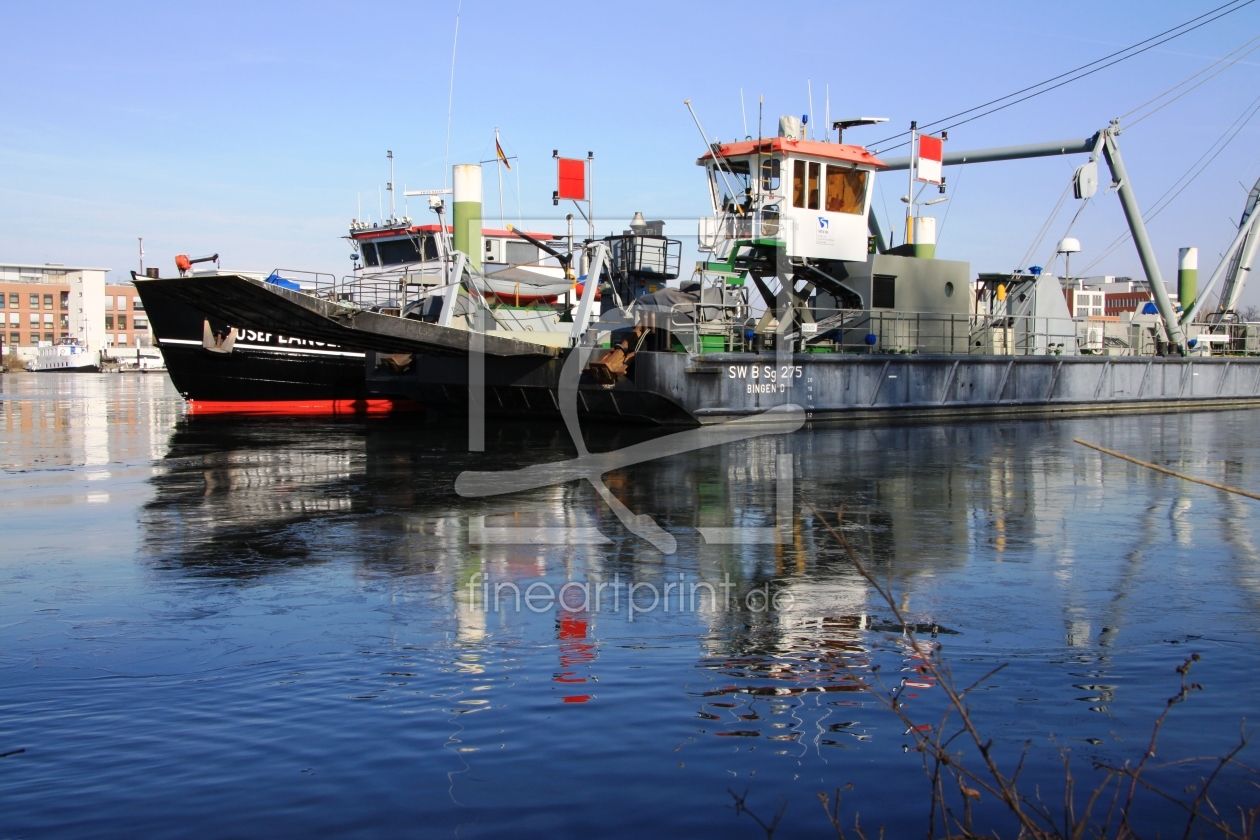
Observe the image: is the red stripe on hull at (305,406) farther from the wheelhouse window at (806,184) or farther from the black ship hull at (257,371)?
the wheelhouse window at (806,184)

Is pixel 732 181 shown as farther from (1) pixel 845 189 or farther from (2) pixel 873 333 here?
(2) pixel 873 333

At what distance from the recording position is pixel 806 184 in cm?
2148

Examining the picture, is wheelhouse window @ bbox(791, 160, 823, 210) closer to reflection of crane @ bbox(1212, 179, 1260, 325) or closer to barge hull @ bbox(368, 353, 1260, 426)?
barge hull @ bbox(368, 353, 1260, 426)

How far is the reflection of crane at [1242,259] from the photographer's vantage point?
96.8 feet

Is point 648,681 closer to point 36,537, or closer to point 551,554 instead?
point 551,554

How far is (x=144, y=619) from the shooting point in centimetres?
566

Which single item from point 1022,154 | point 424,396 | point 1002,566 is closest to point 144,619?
point 1002,566

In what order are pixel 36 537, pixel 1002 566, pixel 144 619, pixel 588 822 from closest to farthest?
1. pixel 588 822
2. pixel 144 619
3. pixel 1002 566
4. pixel 36 537

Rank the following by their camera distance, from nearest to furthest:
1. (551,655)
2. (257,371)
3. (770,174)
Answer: (551,655), (770,174), (257,371)

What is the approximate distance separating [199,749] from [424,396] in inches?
769

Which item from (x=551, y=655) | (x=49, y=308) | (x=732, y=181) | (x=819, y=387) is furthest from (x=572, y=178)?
(x=49, y=308)

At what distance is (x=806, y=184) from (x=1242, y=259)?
Answer: 16.0 meters

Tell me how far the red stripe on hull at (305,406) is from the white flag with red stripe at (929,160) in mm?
12979

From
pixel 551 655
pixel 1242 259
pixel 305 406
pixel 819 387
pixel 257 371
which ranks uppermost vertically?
pixel 1242 259
